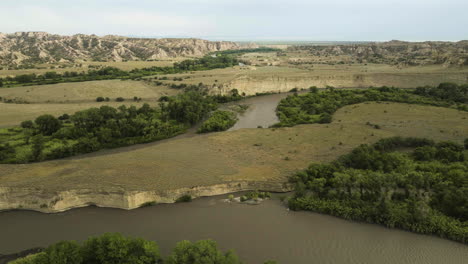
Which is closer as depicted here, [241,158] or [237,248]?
[237,248]

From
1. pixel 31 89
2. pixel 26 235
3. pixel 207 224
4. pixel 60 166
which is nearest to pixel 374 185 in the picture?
pixel 207 224

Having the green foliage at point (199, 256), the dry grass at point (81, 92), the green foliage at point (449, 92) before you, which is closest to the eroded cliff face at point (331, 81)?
the green foliage at point (449, 92)

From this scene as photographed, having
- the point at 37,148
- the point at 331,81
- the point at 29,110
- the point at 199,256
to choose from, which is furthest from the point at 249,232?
the point at 331,81

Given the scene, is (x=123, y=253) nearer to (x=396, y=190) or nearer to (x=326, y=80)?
(x=396, y=190)

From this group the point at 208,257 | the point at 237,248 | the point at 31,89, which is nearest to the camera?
the point at 208,257

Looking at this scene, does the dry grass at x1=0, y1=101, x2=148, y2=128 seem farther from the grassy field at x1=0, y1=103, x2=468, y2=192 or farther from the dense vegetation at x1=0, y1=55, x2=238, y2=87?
the dense vegetation at x1=0, y1=55, x2=238, y2=87

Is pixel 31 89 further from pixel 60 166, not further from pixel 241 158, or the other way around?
pixel 241 158

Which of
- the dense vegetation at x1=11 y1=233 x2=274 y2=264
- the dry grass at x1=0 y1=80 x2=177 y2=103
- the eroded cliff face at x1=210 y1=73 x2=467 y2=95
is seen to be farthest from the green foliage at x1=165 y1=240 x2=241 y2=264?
the eroded cliff face at x1=210 y1=73 x2=467 y2=95
